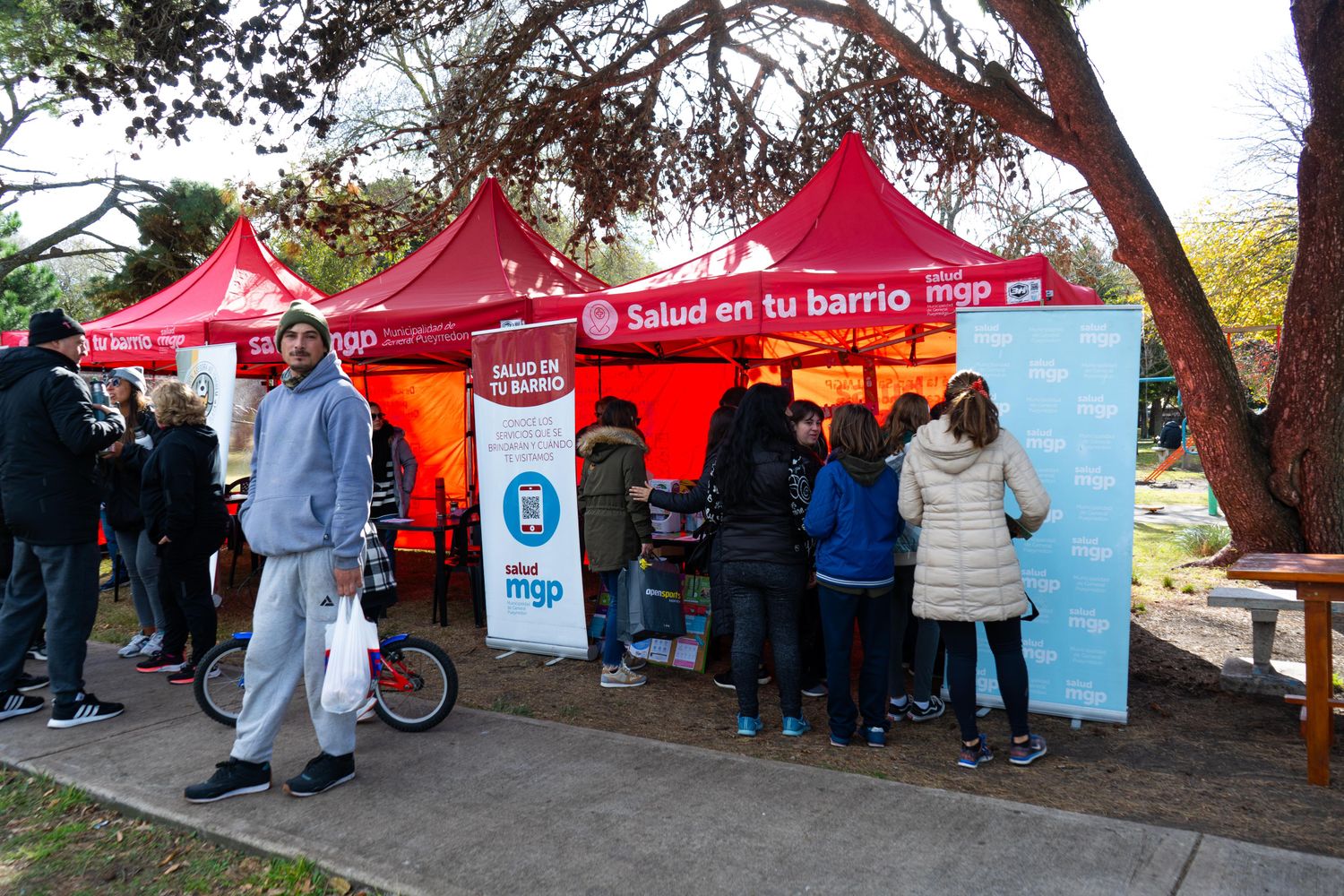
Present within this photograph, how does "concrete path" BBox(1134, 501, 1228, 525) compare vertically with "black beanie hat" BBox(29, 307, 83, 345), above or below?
below

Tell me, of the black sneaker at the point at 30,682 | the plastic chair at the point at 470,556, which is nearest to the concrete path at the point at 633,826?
the black sneaker at the point at 30,682

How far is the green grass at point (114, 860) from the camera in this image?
321 centimetres

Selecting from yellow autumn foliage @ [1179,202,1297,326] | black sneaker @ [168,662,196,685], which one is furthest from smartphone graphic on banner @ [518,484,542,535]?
yellow autumn foliage @ [1179,202,1297,326]

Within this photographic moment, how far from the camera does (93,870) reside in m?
3.38

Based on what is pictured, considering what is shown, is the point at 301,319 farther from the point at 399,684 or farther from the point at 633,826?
the point at 633,826

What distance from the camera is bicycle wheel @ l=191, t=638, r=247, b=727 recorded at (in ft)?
15.6

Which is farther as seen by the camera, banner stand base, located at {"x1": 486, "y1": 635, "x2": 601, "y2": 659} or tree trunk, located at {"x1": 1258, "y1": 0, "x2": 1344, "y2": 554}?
tree trunk, located at {"x1": 1258, "y1": 0, "x2": 1344, "y2": 554}

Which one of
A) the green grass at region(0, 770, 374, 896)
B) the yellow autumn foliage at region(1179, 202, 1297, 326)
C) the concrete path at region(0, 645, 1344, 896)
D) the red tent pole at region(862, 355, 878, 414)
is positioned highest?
the yellow autumn foliage at region(1179, 202, 1297, 326)

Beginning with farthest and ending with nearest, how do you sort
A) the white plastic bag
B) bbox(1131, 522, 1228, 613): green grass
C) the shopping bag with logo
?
bbox(1131, 522, 1228, 613): green grass
the shopping bag with logo
the white plastic bag

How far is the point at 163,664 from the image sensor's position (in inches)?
233

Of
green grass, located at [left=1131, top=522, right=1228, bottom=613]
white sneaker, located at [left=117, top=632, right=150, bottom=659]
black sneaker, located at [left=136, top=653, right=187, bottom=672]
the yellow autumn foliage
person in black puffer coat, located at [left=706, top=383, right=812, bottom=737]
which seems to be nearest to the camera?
person in black puffer coat, located at [left=706, top=383, right=812, bottom=737]

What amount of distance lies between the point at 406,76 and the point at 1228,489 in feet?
67.3

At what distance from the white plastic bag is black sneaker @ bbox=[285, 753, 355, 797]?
0.35 metres

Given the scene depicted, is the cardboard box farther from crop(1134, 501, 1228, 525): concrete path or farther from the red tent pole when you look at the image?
crop(1134, 501, 1228, 525): concrete path
